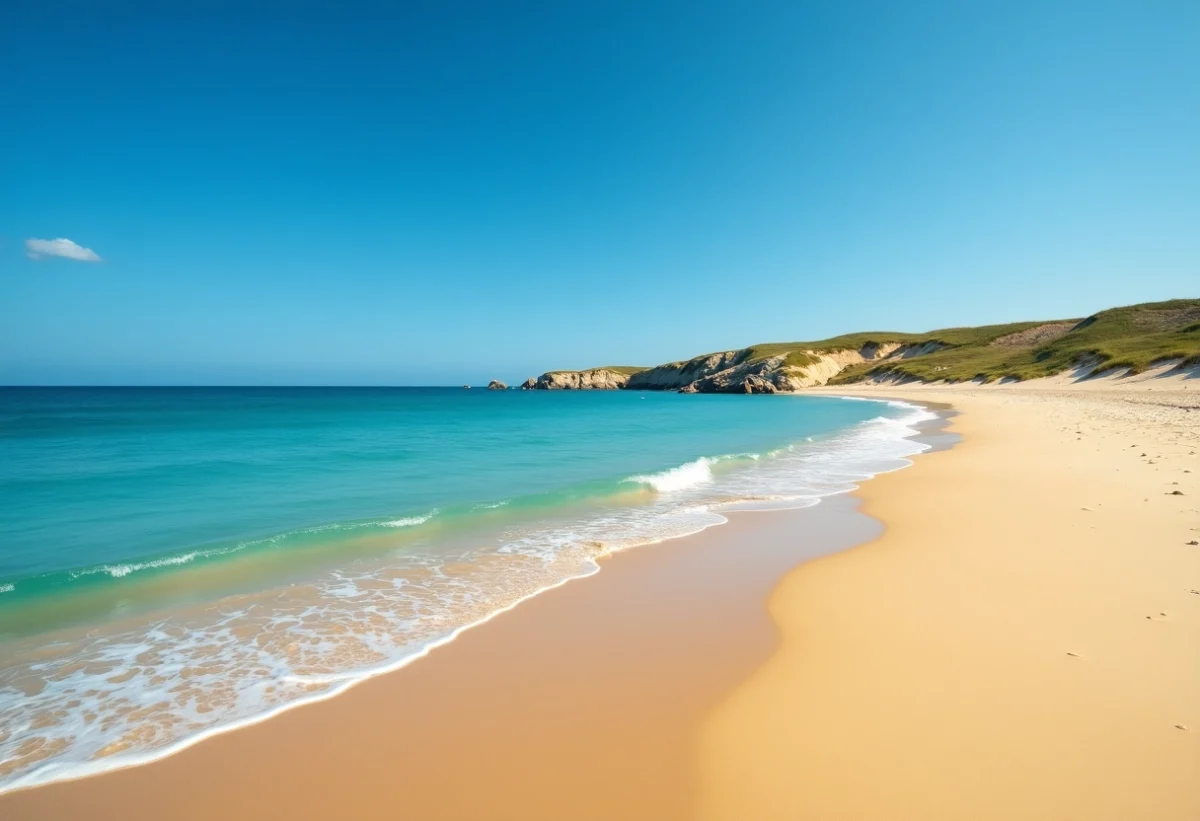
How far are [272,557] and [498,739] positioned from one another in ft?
21.0

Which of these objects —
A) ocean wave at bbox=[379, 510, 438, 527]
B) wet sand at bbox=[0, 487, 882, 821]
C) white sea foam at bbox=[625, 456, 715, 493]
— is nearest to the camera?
wet sand at bbox=[0, 487, 882, 821]

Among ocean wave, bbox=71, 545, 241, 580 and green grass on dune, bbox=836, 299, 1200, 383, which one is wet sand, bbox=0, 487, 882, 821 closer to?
ocean wave, bbox=71, 545, 241, 580

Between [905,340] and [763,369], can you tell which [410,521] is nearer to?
[763,369]

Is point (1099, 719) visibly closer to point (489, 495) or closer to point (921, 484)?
point (921, 484)

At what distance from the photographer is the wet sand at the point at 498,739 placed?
9.89 ft

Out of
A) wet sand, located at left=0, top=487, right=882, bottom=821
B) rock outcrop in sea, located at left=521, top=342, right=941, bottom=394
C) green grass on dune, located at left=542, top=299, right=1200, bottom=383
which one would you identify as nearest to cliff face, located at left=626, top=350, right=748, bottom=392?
rock outcrop in sea, located at left=521, top=342, right=941, bottom=394

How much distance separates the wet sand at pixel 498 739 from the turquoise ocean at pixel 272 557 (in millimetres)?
375

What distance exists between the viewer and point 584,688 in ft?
13.8

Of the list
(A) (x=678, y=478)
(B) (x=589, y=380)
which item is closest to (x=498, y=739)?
(A) (x=678, y=478)

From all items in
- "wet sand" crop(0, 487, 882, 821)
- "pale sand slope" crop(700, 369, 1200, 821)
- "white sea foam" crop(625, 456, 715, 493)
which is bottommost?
"white sea foam" crop(625, 456, 715, 493)

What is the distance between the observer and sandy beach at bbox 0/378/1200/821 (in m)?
2.93

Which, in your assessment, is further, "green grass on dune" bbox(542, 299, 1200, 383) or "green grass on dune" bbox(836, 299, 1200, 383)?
"green grass on dune" bbox(542, 299, 1200, 383)

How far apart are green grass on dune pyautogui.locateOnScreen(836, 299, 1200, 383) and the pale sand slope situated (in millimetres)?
48790

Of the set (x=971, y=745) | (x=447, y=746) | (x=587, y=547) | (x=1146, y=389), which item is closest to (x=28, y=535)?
(x=587, y=547)
